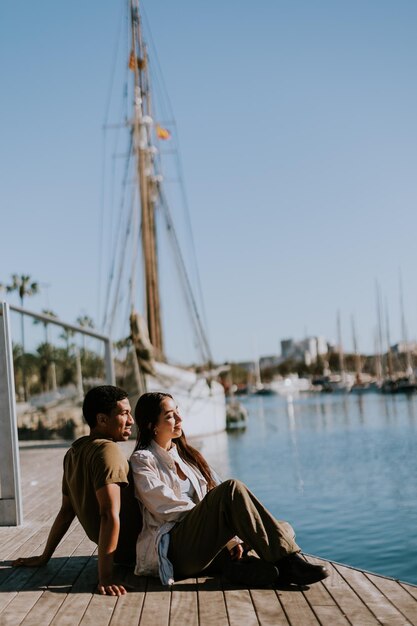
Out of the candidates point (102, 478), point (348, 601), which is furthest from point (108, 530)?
point (348, 601)

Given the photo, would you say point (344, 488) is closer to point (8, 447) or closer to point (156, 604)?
point (8, 447)

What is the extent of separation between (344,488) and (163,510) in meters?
12.1

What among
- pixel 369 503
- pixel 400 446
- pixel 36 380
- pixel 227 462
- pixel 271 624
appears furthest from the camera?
pixel 400 446

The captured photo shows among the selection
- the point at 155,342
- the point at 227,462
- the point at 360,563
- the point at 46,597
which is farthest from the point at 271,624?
the point at 155,342

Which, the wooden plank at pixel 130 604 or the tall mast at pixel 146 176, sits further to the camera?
the tall mast at pixel 146 176

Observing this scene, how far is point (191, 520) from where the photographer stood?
514 cm

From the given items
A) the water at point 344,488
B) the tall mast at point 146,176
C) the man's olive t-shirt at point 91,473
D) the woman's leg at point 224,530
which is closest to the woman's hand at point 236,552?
the woman's leg at point 224,530

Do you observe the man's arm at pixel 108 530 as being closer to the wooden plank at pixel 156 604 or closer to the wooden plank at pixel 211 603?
the wooden plank at pixel 156 604

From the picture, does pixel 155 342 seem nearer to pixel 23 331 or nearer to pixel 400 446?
pixel 400 446

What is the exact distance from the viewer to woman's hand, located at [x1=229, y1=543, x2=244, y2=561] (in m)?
5.30

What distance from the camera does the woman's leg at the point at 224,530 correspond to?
4898 mm

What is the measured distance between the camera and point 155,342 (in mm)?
34250

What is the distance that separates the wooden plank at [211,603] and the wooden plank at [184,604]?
0.11ft

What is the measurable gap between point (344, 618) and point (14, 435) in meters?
4.58
